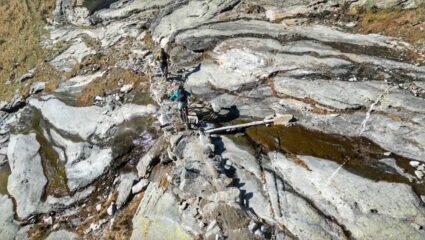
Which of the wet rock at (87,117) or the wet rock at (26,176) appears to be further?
the wet rock at (87,117)

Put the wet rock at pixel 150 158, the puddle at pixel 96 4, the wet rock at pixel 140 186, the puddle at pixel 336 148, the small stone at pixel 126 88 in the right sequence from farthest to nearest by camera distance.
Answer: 1. the puddle at pixel 96 4
2. the small stone at pixel 126 88
3. the wet rock at pixel 150 158
4. the wet rock at pixel 140 186
5. the puddle at pixel 336 148

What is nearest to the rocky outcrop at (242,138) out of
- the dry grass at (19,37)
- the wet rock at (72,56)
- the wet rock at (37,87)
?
the wet rock at (37,87)

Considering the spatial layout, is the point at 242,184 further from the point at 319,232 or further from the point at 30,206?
the point at 30,206

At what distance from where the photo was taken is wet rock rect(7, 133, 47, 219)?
1816 cm


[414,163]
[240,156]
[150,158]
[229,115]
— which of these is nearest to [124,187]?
[150,158]

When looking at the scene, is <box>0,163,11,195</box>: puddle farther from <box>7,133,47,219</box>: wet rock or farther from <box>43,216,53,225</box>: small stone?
<box>43,216,53,225</box>: small stone

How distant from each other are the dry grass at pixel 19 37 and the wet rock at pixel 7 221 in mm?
11176

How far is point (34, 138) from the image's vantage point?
2145 centimetres

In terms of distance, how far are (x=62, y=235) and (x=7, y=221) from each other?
299cm

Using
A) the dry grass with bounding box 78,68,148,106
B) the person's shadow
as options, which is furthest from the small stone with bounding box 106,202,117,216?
the dry grass with bounding box 78,68,148,106

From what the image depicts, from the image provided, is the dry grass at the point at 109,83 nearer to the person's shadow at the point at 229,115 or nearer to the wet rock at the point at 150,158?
the wet rock at the point at 150,158

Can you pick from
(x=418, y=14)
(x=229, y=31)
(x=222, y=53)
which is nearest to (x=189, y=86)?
(x=222, y=53)

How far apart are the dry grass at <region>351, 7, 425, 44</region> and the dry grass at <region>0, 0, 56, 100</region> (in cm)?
2195

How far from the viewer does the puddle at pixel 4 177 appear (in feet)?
62.9
